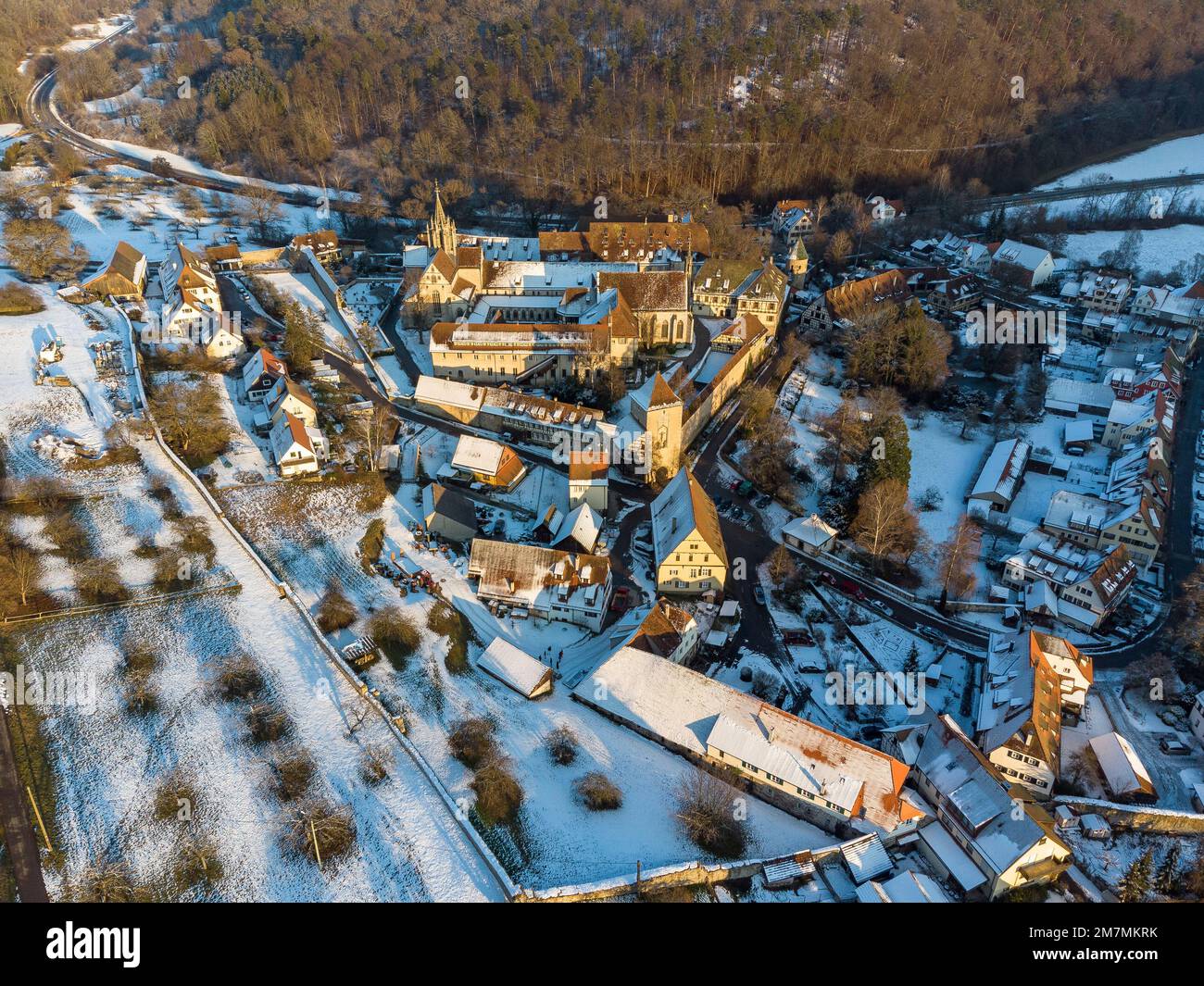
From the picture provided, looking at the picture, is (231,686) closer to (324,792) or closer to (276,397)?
(324,792)

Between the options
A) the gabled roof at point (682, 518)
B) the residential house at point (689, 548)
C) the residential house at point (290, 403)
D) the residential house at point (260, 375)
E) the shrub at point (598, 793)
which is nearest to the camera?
the shrub at point (598, 793)

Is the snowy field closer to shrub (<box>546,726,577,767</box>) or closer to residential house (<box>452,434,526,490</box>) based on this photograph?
shrub (<box>546,726,577,767</box>)

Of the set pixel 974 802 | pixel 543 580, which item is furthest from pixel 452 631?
pixel 974 802

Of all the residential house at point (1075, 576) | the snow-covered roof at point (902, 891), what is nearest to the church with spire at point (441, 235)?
the residential house at point (1075, 576)

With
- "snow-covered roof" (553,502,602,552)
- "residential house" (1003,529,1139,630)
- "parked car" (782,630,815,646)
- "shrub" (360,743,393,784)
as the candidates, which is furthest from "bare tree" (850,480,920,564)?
"shrub" (360,743,393,784)

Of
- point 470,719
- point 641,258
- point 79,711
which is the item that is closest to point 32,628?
point 79,711

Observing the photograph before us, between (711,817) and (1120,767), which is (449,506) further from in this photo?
(1120,767)

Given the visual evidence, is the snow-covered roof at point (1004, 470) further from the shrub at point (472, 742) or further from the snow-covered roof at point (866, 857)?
the shrub at point (472, 742)

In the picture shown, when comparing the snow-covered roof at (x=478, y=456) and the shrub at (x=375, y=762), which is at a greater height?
the snow-covered roof at (x=478, y=456)
